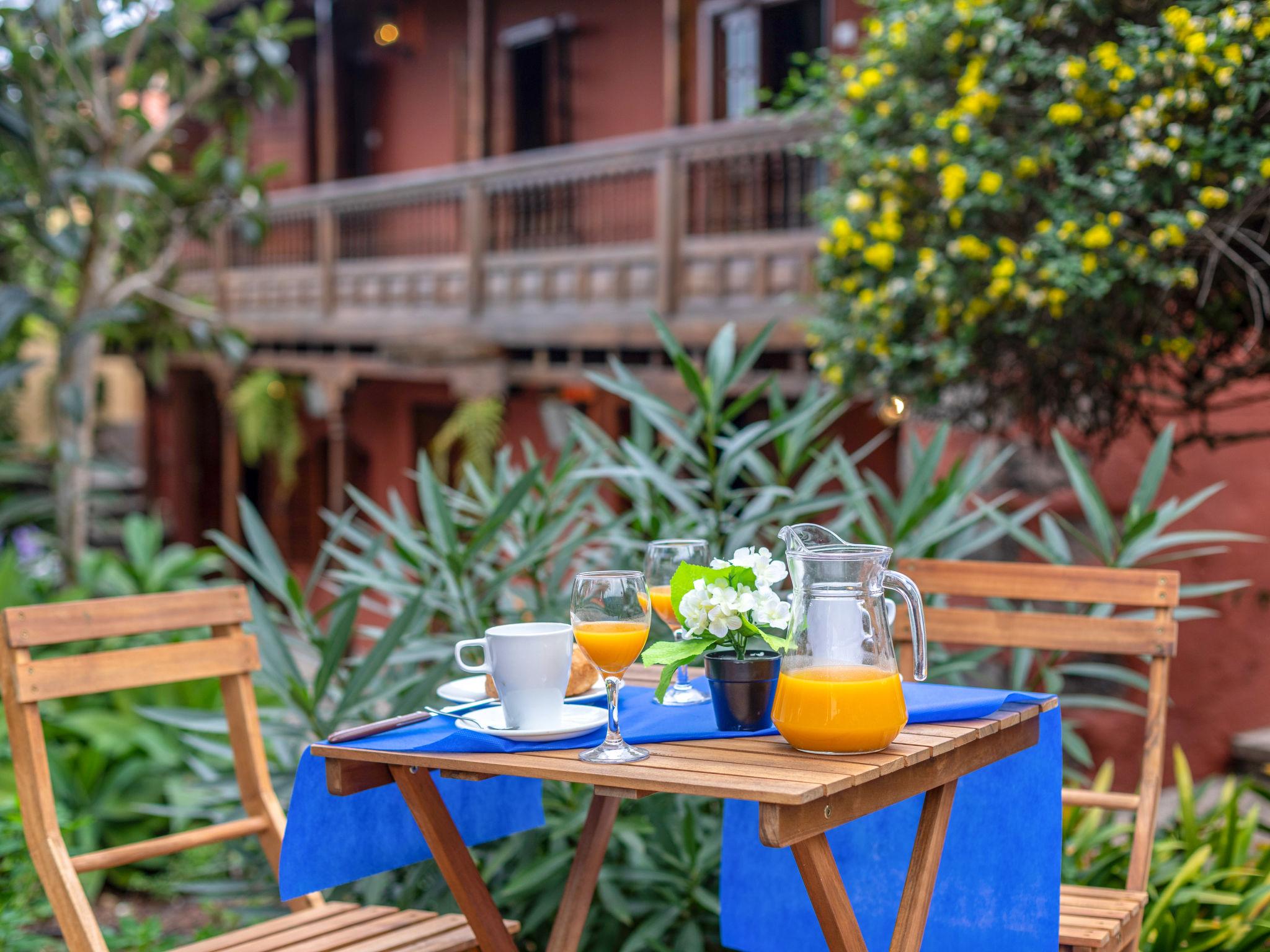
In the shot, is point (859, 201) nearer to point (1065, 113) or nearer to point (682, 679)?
point (1065, 113)

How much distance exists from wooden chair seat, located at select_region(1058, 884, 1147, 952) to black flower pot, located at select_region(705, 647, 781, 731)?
0.64 meters

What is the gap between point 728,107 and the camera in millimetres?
8742

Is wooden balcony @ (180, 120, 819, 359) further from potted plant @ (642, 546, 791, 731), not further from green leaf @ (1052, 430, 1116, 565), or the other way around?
potted plant @ (642, 546, 791, 731)

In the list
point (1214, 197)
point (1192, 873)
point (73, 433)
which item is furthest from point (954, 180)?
point (73, 433)

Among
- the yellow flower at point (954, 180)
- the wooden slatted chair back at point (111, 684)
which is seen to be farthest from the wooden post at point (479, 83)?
the wooden slatted chair back at point (111, 684)

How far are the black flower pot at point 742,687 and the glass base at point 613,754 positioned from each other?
0.15 m

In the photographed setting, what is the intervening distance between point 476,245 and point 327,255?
1.95 m

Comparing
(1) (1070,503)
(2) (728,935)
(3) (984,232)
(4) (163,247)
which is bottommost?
(2) (728,935)

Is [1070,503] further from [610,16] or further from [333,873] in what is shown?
[610,16]

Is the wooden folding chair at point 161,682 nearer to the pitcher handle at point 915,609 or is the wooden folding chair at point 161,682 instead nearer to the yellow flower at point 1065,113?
the pitcher handle at point 915,609

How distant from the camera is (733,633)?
5.58 ft

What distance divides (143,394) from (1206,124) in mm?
14248

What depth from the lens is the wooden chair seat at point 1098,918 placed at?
6.52 ft

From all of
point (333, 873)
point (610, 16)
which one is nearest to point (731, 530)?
point (333, 873)
